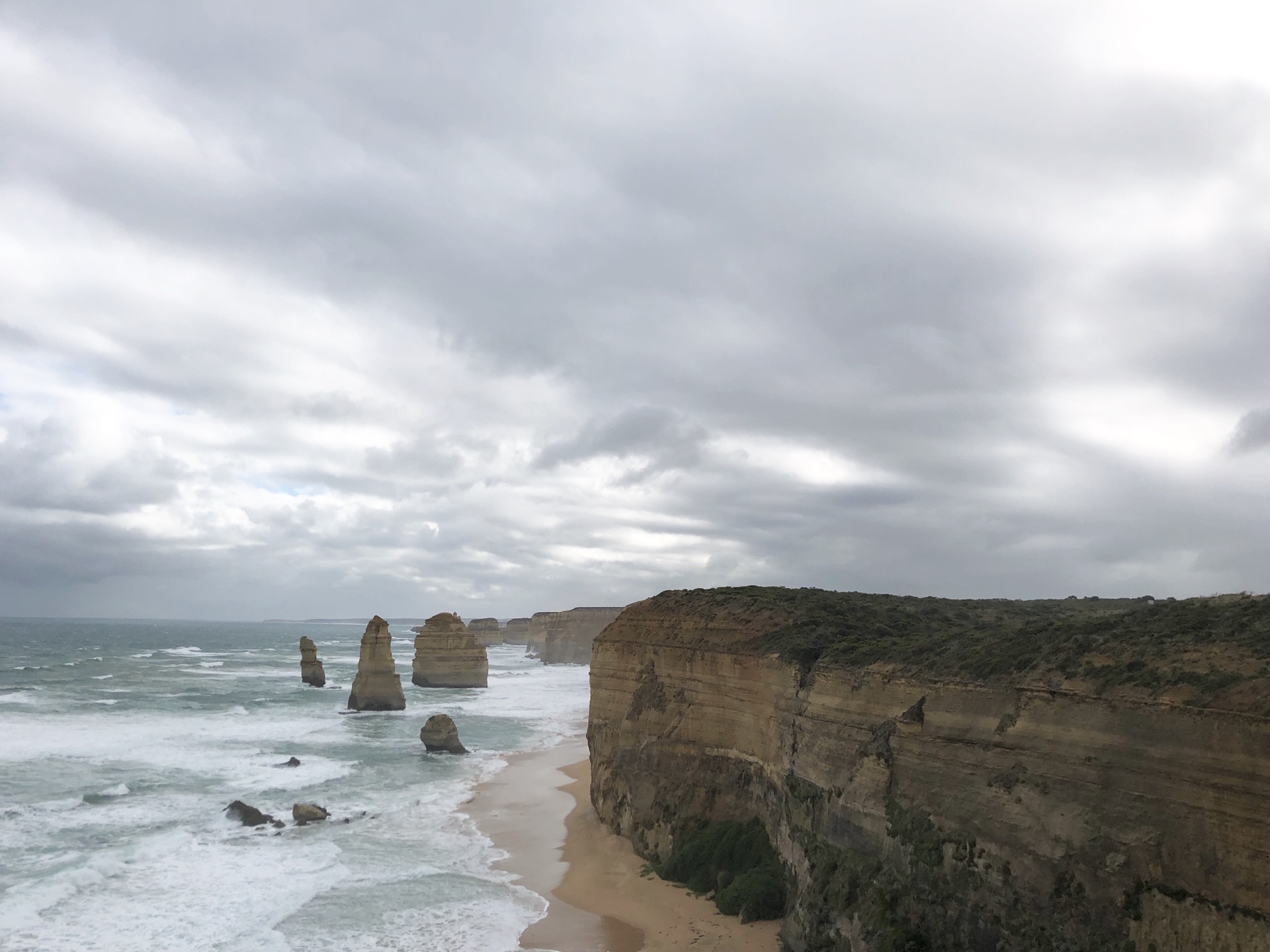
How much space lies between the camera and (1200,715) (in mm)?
11102

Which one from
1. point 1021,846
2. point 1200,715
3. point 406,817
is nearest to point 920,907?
point 1021,846

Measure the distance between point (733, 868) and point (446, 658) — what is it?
63173 mm

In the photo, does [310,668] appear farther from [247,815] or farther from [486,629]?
[486,629]

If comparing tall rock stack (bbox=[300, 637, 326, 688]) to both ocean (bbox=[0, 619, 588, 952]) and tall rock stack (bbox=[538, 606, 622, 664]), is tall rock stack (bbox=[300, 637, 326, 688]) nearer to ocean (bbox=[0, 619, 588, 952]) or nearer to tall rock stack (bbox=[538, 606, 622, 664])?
ocean (bbox=[0, 619, 588, 952])

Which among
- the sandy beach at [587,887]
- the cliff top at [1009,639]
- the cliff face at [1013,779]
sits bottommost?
the sandy beach at [587,887]

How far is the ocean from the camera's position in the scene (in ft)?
68.4

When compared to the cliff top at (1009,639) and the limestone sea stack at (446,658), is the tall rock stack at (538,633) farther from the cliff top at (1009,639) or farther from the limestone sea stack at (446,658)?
the cliff top at (1009,639)

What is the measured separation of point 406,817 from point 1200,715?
90.2ft

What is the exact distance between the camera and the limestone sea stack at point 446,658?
81.0 m

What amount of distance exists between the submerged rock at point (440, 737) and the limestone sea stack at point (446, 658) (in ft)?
119

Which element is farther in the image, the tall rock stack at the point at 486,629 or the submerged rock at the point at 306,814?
the tall rock stack at the point at 486,629

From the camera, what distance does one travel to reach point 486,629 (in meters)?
162

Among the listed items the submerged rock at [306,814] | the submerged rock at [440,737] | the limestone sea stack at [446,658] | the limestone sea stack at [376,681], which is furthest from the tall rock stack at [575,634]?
the submerged rock at [306,814]

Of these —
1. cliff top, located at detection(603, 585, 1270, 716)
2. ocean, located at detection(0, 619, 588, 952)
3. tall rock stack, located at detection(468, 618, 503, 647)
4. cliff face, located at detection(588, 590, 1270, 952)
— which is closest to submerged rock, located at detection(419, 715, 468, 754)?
ocean, located at detection(0, 619, 588, 952)
